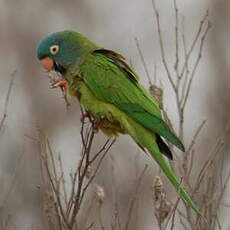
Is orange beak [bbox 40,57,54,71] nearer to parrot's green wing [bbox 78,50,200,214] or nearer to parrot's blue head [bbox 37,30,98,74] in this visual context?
parrot's blue head [bbox 37,30,98,74]

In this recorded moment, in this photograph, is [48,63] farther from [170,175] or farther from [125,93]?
[170,175]

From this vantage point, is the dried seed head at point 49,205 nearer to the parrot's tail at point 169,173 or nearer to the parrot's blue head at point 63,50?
the parrot's tail at point 169,173

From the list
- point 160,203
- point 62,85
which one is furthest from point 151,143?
point 160,203

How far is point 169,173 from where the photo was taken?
538 centimetres

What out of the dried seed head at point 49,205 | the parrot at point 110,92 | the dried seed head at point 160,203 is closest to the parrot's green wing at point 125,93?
the parrot at point 110,92

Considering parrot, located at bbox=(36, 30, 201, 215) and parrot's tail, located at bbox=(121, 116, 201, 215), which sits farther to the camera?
parrot, located at bbox=(36, 30, 201, 215)

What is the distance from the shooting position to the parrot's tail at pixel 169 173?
199 inches

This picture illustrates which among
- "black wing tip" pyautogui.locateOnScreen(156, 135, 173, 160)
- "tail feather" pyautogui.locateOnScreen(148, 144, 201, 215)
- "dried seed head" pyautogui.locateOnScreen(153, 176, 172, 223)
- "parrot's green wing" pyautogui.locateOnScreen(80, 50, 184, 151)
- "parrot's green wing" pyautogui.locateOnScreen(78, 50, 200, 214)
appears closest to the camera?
"dried seed head" pyautogui.locateOnScreen(153, 176, 172, 223)

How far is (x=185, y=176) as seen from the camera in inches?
207

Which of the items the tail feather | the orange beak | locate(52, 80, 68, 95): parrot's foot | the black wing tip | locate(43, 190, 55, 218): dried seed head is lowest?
locate(43, 190, 55, 218): dried seed head

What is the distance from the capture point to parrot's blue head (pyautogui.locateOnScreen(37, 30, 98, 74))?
613cm

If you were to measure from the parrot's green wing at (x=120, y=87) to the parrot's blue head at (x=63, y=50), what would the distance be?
108mm

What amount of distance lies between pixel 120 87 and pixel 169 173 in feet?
2.89

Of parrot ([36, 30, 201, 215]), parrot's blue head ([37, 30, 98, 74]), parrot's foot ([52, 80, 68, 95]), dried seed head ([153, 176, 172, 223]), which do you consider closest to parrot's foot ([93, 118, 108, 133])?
parrot ([36, 30, 201, 215])
